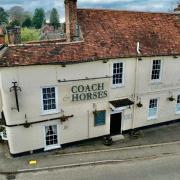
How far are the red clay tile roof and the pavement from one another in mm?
7200

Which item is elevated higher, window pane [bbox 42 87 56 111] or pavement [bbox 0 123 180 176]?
window pane [bbox 42 87 56 111]

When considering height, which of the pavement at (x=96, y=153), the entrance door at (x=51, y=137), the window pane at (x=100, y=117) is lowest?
the pavement at (x=96, y=153)

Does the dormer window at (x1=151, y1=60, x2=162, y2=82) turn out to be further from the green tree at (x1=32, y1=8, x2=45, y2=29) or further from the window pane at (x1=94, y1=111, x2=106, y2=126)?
the green tree at (x1=32, y1=8, x2=45, y2=29)

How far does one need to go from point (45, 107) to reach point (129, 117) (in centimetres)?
761

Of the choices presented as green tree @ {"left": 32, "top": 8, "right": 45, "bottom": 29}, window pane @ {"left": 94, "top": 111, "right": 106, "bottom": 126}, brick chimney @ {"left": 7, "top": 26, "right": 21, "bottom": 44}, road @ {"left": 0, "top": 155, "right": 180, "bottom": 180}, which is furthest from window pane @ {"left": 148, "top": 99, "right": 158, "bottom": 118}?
green tree @ {"left": 32, "top": 8, "right": 45, "bottom": 29}

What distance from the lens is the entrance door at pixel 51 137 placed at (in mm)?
20812

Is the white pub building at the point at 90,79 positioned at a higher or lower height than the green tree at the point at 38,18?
lower

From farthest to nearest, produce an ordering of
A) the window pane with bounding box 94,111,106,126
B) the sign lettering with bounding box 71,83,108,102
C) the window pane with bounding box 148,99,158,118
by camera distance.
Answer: the window pane with bounding box 148,99,158,118, the window pane with bounding box 94,111,106,126, the sign lettering with bounding box 71,83,108,102

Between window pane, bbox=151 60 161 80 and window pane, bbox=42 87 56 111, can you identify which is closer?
window pane, bbox=42 87 56 111

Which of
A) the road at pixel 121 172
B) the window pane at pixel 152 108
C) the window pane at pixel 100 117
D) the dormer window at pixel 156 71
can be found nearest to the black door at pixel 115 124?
the window pane at pixel 100 117

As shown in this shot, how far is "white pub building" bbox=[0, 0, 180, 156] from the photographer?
62.3 feet

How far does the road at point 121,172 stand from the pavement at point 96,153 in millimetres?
493

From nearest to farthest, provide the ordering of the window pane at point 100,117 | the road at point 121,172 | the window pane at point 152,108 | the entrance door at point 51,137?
the road at point 121,172, the entrance door at point 51,137, the window pane at point 100,117, the window pane at point 152,108

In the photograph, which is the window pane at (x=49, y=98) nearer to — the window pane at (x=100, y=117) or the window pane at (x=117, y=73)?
the window pane at (x=100, y=117)
